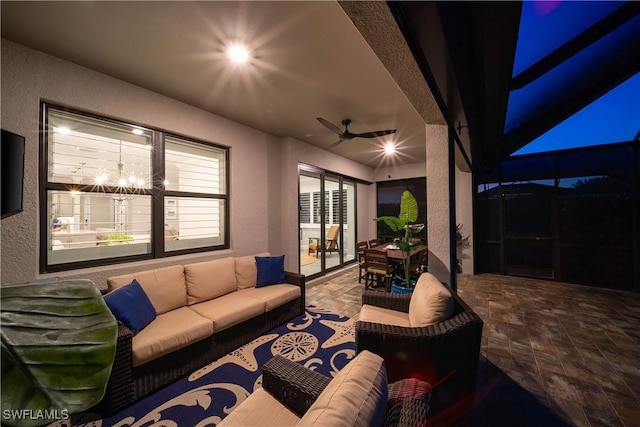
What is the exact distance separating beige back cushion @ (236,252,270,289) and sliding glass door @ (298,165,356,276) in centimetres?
180

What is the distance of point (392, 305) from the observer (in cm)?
246

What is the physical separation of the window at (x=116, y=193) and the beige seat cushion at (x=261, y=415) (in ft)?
7.87

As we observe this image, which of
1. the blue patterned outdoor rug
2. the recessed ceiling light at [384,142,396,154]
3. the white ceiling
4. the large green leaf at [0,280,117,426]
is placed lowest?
the blue patterned outdoor rug

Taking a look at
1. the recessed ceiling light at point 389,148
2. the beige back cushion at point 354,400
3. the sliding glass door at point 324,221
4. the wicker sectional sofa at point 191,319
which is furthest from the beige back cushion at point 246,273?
the recessed ceiling light at point 389,148

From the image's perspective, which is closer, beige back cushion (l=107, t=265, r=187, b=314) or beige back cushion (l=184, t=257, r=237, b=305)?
beige back cushion (l=107, t=265, r=187, b=314)

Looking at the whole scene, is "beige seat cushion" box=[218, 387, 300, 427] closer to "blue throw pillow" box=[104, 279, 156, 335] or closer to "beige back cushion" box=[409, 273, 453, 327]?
"beige back cushion" box=[409, 273, 453, 327]

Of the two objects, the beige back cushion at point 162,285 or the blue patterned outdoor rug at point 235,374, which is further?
the beige back cushion at point 162,285

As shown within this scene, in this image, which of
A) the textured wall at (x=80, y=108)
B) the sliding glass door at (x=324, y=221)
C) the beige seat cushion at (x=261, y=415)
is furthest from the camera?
the sliding glass door at (x=324, y=221)

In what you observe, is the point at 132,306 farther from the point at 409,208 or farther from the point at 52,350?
the point at 409,208

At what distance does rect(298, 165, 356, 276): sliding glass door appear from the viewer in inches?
208

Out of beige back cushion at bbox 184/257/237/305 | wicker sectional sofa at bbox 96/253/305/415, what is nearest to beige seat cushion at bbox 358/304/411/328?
wicker sectional sofa at bbox 96/253/305/415

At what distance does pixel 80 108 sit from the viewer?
2.35m

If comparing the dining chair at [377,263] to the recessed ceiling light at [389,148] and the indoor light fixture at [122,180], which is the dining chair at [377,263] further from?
the indoor light fixture at [122,180]

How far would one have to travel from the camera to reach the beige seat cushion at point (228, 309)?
2.34 metres
